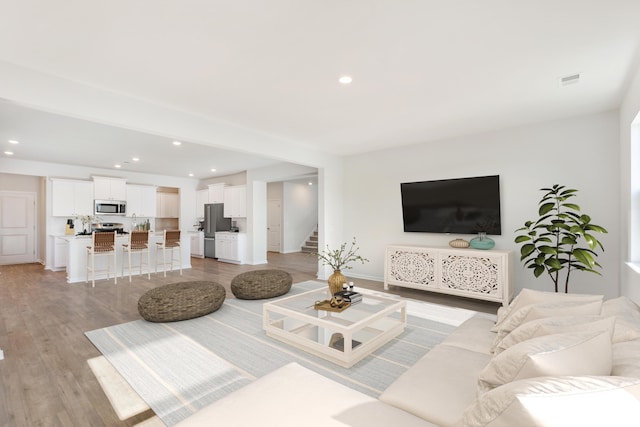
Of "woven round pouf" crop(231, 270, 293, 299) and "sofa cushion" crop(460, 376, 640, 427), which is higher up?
"sofa cushion" crop(460, 376, 640, 427)

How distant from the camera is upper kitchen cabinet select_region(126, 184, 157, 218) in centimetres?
850

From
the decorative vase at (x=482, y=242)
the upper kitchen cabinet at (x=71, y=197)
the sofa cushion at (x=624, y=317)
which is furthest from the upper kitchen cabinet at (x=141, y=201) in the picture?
the sofa cushion at (x=624, y=317)

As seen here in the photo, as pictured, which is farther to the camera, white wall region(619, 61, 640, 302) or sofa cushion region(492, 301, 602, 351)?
white wall region(619, 61, 640, 302)

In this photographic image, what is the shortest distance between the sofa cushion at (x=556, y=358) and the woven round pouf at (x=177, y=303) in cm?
328

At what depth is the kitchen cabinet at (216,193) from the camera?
9.03 m

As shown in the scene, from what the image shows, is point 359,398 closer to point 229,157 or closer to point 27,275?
point 229,157

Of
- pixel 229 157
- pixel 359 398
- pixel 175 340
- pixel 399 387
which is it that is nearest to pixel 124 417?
pixel 175 340

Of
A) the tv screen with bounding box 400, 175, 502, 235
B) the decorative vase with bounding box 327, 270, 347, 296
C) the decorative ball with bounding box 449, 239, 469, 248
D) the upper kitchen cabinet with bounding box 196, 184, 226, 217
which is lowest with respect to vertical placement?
the decorative vase with bounding box 327, 270, 347, 296

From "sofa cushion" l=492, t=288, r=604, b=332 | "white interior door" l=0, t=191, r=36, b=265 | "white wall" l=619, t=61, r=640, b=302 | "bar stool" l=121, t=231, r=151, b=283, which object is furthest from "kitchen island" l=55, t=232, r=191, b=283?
"white wall" l=619, t=61, r=640, b=302

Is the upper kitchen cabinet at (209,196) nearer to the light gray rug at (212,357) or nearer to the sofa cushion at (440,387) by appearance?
the light gray rug at (212,357)

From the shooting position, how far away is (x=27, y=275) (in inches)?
259

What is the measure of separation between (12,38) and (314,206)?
9.68 meters

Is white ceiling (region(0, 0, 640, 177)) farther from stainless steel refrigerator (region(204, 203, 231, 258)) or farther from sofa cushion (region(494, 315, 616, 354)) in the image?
stainless steel refrigerator (region(204, 203, 231, 258))

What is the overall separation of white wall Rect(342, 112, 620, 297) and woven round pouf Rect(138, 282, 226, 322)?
320cm
